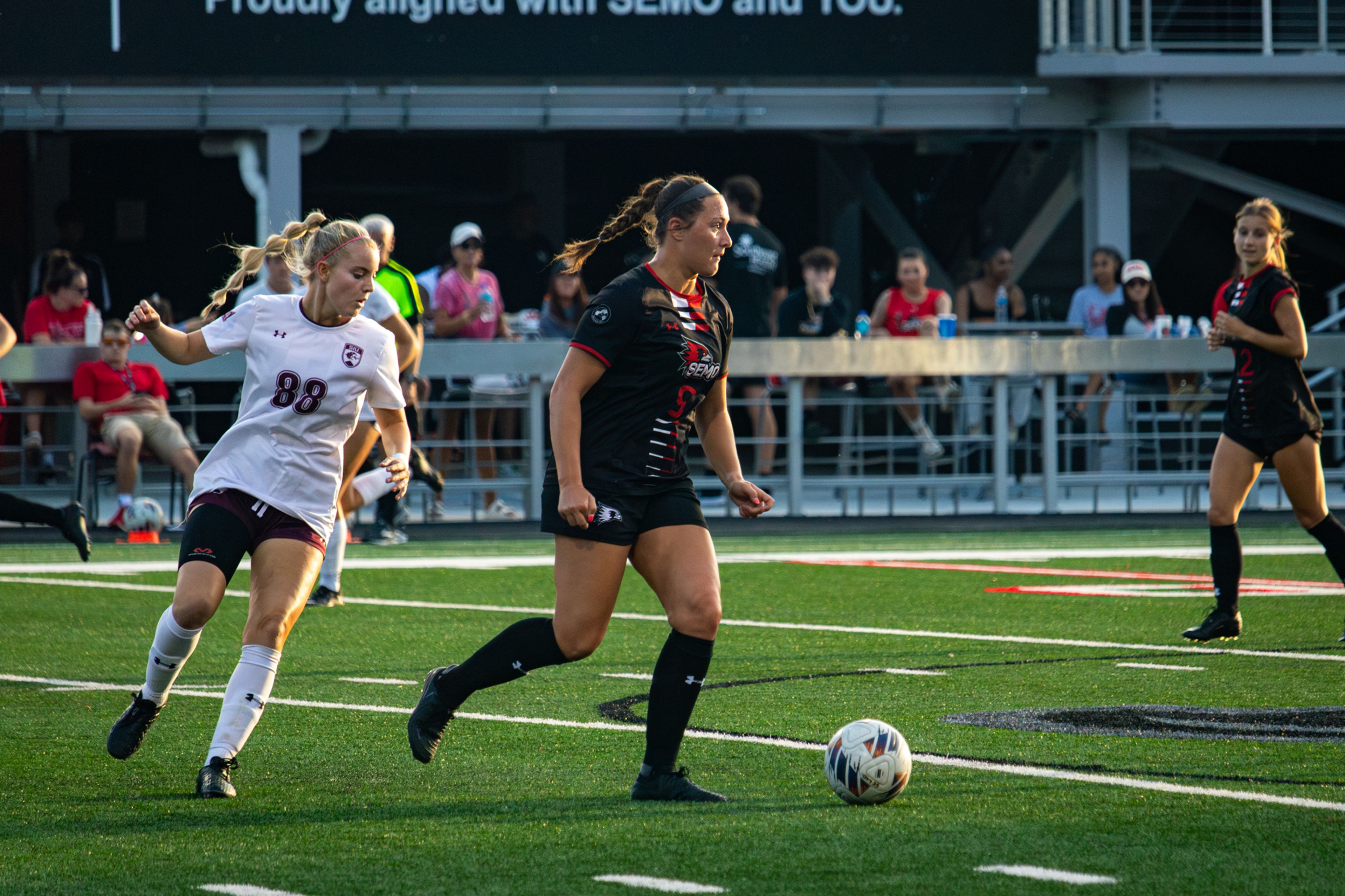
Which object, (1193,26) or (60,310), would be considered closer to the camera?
(60,310)

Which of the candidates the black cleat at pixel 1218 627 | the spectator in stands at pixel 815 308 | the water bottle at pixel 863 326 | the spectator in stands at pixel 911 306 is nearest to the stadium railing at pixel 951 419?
the spectator in stands at pixel 815 308

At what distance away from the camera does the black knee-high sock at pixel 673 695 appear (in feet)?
17.5

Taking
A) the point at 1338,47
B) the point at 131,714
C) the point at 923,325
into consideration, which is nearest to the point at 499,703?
the point at 131,714

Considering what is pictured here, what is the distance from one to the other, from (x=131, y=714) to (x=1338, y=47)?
708 inches

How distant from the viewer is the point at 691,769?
19.1 feet

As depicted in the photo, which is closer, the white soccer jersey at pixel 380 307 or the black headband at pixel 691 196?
the black headband at pixel 691 196

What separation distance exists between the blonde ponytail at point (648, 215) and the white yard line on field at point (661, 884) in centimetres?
190

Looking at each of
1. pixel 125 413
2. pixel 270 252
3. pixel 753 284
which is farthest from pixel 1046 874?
pixel 753 284

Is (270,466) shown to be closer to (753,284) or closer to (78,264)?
(753,284)

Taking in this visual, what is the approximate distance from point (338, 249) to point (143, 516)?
29.0 ft

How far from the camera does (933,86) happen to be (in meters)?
20.4

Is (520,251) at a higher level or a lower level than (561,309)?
higher

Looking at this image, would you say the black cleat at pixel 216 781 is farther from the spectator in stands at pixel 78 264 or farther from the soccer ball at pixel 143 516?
the spectator in stands at pixel 78 264

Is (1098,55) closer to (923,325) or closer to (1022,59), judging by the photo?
(1022,59)
